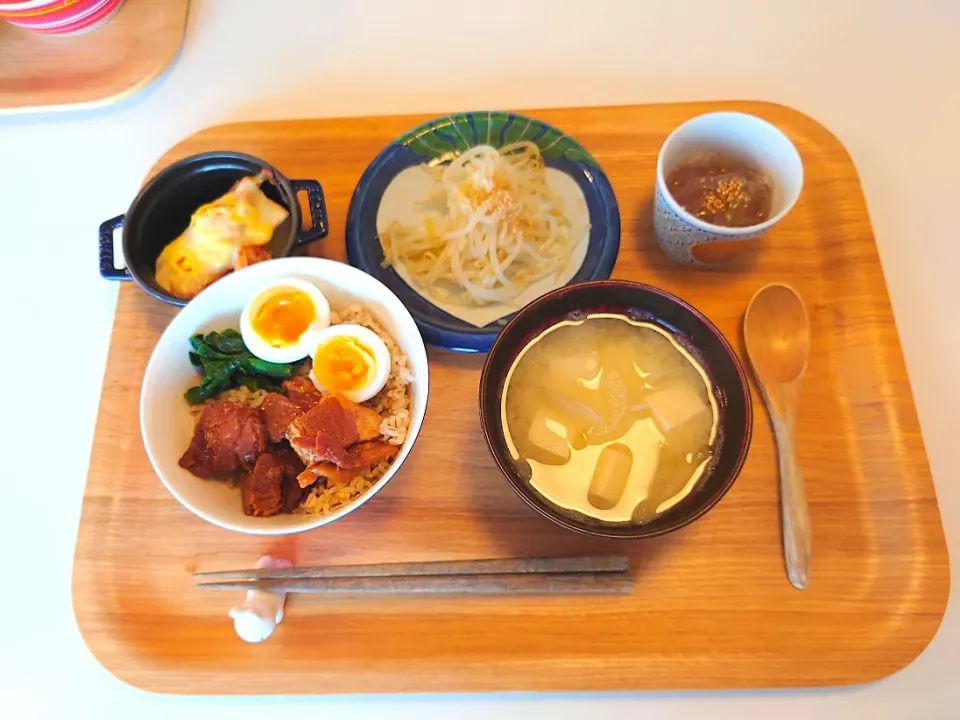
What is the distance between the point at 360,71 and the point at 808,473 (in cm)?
164

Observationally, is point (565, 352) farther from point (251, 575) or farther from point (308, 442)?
point (251, 575)

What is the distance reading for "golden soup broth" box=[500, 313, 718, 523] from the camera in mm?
1224

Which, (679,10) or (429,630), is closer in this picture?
(429,630)

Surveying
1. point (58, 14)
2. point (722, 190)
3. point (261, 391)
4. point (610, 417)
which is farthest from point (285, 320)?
point (58, 14)

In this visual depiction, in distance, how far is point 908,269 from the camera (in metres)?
1.68

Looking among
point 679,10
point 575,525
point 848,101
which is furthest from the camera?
point 679,10


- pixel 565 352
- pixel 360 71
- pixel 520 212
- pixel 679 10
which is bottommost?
pixel 565 352

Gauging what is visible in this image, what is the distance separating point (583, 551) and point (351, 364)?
619mm

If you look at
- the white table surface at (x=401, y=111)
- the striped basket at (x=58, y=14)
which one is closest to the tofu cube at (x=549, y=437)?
the white table surface at (x=401, y=111)

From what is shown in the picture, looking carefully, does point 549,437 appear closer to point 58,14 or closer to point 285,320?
point 285,320

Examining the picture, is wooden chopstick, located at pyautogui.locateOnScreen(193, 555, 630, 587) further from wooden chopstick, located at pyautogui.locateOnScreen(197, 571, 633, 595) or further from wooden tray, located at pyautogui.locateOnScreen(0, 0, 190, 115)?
wooden tray, located at pyautogui.locateOnScreen(0, 0, 190, 115)

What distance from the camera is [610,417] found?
1.27 metres

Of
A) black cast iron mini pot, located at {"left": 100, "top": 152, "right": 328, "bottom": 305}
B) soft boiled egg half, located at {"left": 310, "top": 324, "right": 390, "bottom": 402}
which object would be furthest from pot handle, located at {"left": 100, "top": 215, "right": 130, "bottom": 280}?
soft boiled egg half, located at {"left": 310, "top": 324, "right": 390, "bottom": 402}

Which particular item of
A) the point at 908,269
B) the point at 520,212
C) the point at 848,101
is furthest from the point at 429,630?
the point at 848,101
